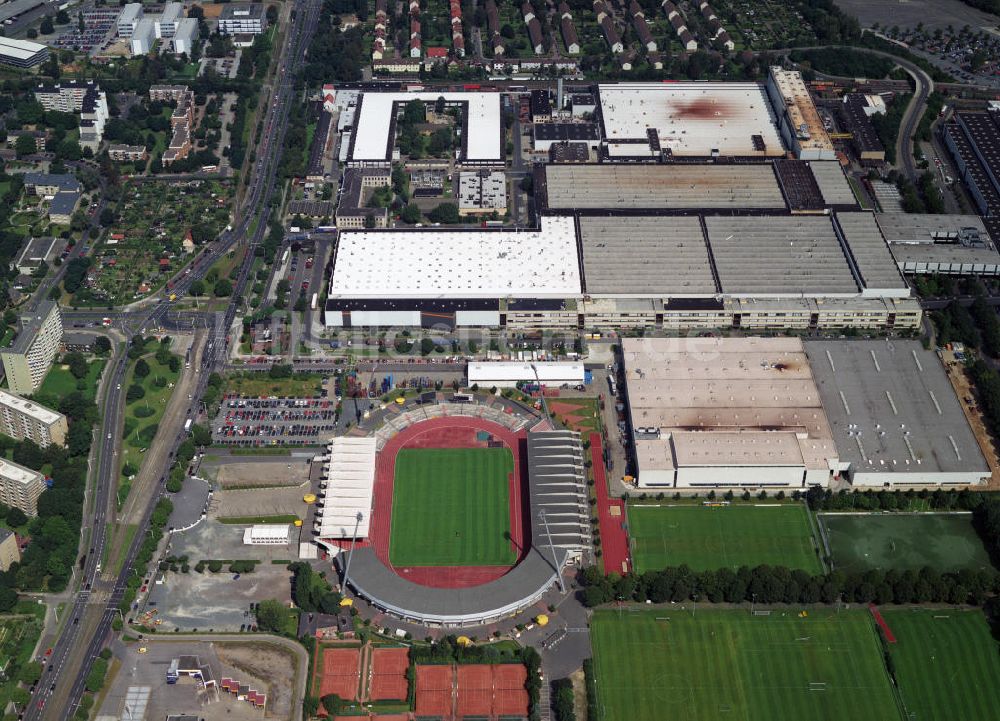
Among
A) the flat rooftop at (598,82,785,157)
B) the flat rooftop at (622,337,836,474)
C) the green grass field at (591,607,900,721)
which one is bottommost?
the green grass field at (591,607,900,721)

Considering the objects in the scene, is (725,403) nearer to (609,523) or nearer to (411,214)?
(609,523)

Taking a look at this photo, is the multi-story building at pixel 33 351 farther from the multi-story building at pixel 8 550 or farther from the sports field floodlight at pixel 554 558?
the sports field floodlight at pixel 554 558

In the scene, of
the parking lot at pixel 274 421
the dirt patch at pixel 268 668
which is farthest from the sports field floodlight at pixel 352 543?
the parking lot at pixel 274 421

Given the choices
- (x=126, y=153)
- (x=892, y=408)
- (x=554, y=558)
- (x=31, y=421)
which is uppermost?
(x=892, y=408)

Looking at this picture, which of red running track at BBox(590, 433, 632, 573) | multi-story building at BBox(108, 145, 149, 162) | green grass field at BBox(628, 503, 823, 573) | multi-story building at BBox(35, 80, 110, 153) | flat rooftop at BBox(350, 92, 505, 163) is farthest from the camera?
multi-story building at BBox(35, 80, 110, 153)

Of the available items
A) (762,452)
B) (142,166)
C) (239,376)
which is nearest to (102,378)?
(239,376)

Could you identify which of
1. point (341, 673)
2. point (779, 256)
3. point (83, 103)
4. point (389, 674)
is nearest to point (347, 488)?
point (341, 673)

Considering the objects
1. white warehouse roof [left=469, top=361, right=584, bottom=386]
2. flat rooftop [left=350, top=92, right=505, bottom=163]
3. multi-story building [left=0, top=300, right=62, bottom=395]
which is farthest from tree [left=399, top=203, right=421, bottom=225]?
multi-story building [left=0, top=300, right=62, bottom=395]

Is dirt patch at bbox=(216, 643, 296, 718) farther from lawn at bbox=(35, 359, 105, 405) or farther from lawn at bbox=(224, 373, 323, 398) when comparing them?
lawn at bbox=(35, 359, 105, 405)
